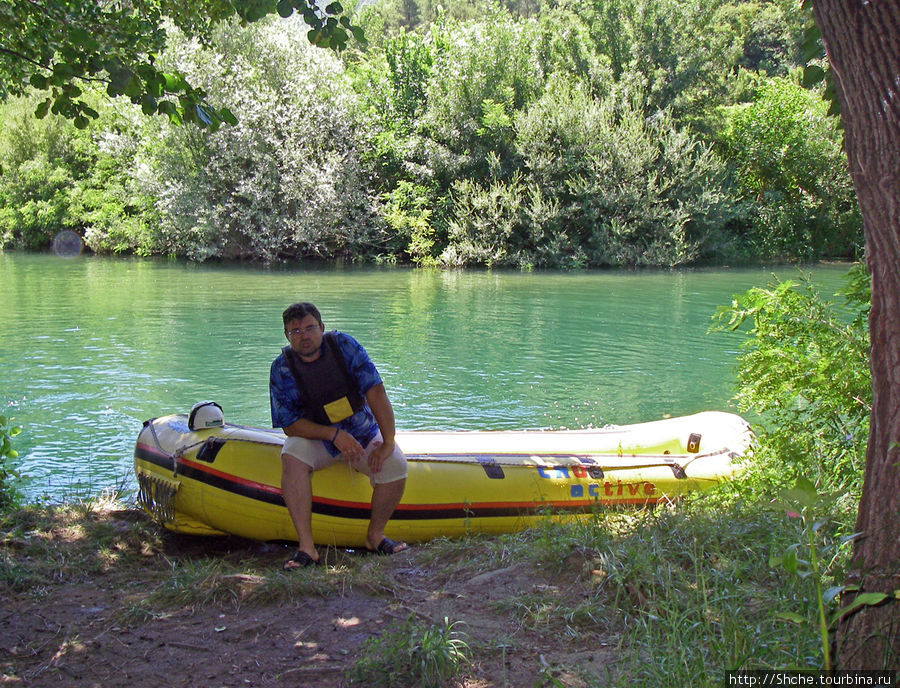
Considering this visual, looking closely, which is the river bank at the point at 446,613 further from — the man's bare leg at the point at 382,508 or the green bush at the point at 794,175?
the green bush at the point at 794,175

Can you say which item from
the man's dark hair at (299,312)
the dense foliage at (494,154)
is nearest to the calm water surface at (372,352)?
the man's dark hair at (299,312)

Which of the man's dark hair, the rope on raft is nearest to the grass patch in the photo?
the man's dark hair

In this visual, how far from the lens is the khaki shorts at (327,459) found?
14.9 feet

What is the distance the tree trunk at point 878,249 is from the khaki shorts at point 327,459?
112 inches

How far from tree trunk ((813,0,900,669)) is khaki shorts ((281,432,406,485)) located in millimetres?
2840

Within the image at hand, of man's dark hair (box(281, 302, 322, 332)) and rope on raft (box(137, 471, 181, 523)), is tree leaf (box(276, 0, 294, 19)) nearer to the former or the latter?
man's dark hair (box(281, 302, 322, 332))

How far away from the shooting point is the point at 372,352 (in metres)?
12.1

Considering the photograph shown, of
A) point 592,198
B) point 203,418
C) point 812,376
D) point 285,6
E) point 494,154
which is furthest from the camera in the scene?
point 494,154

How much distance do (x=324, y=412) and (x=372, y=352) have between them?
24.6ft

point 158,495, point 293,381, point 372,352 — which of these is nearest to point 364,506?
point 293,381

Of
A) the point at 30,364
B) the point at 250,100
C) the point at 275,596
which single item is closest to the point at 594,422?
the point at 275,596

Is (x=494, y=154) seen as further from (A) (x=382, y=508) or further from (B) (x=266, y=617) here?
(B) (x=266, y=617)

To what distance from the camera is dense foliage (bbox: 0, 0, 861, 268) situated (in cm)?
2681

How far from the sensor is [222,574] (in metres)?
3.57
